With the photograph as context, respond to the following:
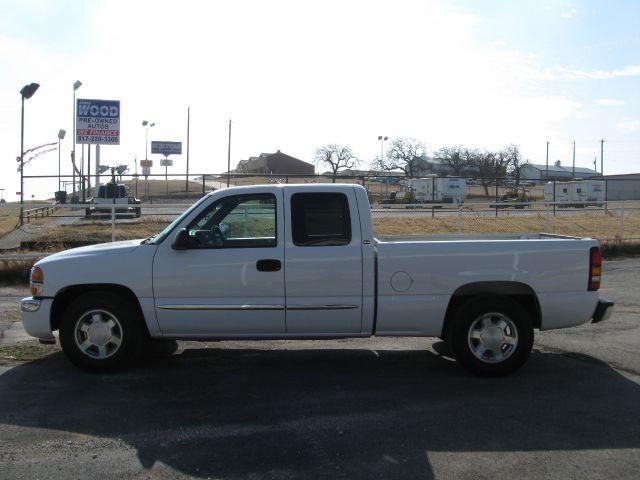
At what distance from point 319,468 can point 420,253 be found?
8.38 feet

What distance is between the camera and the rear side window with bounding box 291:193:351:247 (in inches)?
245

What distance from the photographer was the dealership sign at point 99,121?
19719mm

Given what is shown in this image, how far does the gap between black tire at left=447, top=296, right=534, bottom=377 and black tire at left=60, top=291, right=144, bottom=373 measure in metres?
3.00

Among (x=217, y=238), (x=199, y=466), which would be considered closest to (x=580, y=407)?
(x=199, y=466)

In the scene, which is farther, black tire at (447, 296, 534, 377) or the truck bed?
the truck bed

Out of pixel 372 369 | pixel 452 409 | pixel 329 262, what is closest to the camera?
pixel 452 409

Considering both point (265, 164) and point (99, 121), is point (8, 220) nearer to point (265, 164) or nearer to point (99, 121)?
point (99, 121)

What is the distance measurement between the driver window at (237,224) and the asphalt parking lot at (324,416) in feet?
4.27

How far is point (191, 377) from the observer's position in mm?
6336

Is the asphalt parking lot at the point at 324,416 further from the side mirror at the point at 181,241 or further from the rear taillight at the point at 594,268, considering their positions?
the side mirror at the point at 181,241

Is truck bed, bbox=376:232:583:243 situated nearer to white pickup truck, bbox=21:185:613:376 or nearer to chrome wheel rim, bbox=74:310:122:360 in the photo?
white pickup truck, bbox=21:185:613:376

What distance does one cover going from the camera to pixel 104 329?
6.27m

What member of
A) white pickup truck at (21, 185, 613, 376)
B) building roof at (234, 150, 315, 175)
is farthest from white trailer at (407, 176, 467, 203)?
white pickup truck at (21, 185, 613, 376)

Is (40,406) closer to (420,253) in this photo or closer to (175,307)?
(175,307)
